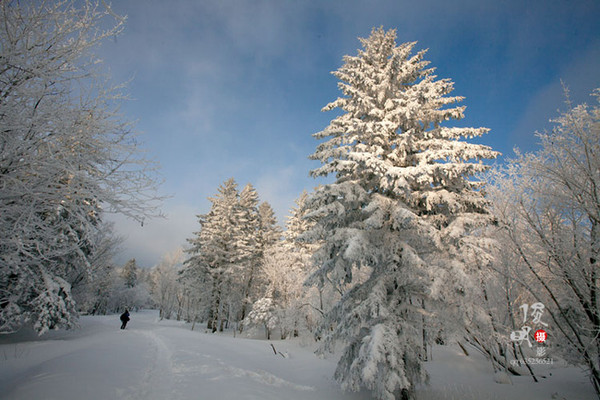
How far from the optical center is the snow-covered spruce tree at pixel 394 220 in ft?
22.9

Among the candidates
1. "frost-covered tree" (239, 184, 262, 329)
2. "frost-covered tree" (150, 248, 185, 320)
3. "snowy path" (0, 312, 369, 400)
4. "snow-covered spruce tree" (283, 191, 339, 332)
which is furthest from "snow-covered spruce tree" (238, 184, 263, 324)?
"frost-covered tree" (150, 248, 185, 320)

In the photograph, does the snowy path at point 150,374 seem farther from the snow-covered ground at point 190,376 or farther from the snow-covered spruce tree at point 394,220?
the snow-covered spruce tree at point 394,220

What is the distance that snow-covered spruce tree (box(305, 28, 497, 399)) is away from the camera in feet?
22.9

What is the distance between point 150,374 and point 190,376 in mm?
1142

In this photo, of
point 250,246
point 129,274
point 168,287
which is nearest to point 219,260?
point 250,246

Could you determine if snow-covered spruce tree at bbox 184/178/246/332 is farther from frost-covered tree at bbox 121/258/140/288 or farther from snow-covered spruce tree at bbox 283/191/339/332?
frost-covered tree at bbox 121/258/140/288

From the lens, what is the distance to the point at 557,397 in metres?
8.78

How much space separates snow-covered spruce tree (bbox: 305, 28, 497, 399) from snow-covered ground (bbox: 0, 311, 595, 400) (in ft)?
7.49

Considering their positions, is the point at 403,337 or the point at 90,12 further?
the point at 403,337

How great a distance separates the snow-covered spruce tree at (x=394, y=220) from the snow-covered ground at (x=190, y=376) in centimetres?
228

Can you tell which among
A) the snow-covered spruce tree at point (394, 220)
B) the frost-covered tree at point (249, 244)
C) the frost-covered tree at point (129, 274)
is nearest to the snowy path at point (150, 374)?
the snow-covered spruce tree at point (394, 220)

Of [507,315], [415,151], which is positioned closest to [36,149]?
[415,151]

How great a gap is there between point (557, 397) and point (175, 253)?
2186 inches

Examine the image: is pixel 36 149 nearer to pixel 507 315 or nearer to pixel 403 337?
pixel 403 337
